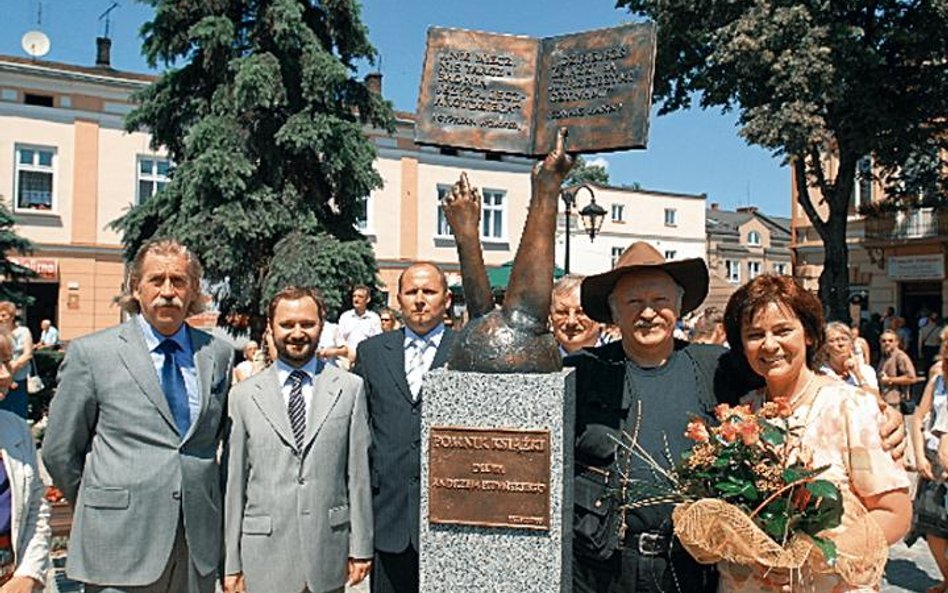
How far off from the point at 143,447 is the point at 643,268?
6.34 feet

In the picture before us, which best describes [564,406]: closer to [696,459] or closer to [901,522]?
[696,459]

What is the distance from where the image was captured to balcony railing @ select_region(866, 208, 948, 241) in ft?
79.4

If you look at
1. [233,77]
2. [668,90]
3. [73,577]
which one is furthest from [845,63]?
[73,577]

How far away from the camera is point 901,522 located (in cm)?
264

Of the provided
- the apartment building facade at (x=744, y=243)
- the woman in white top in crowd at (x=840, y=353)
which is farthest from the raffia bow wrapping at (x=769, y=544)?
the apartment building facade at (x=744, y=243)

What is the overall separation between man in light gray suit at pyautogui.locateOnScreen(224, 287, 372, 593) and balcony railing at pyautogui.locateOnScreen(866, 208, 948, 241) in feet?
78.1

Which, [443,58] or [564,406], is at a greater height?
[443,58]

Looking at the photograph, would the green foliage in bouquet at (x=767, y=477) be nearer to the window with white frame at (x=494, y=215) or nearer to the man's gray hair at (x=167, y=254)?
the man's gray hair at (x=167, y=254)

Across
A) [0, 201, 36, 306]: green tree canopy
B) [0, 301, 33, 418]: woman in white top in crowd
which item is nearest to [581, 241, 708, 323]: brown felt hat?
[0, 301, 33, 418]: woman in white top in crowd

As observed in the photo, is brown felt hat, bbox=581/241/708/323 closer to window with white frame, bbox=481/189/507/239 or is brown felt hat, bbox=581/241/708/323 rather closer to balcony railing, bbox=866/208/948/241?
balcony railing, bbox=866/208/948/241

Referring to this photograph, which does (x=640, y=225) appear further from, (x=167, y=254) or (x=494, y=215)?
Result: (x=167, y=254)

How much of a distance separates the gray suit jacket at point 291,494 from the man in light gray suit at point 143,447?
107mm

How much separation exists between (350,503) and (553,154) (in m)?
1.59

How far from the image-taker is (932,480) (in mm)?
5328
